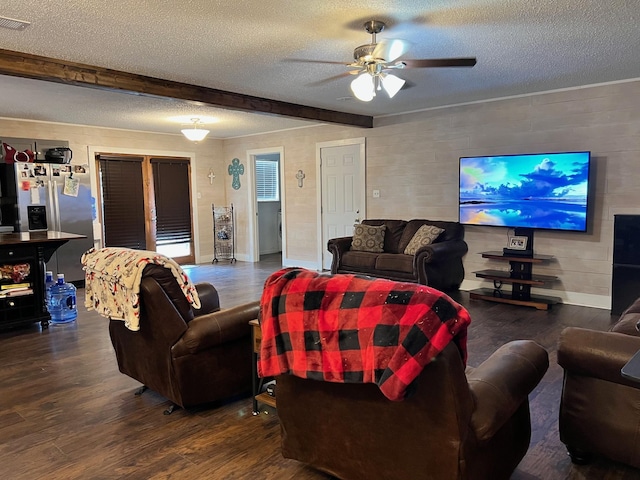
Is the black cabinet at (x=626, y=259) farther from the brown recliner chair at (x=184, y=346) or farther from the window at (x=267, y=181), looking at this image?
the window at (x=267, y=181)

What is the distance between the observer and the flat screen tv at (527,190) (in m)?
4.94

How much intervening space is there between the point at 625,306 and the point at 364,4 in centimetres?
399

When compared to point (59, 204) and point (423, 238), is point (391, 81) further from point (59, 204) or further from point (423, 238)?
point (59, 204)

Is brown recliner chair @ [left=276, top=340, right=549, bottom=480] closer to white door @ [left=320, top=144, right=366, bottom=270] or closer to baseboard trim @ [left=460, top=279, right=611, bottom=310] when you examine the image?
baseboard trim @ [left=460, top=279, right=611, bottom=310]

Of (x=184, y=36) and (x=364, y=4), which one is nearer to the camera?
(x=364, y=4)

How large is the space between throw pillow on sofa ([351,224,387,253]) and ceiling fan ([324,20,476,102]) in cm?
308

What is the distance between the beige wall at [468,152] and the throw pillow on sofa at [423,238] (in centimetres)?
45

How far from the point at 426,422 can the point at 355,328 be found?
417mm

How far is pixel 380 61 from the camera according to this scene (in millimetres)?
3334

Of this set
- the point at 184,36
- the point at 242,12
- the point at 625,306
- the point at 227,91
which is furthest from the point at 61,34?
the point at 625,306

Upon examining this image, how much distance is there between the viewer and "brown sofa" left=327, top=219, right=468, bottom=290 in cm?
558

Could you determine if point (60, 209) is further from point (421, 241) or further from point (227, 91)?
point (421, 241)

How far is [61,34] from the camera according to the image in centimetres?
319

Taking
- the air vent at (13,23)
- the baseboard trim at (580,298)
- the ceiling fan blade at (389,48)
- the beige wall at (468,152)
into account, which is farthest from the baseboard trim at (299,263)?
the air vent at (13,23)
